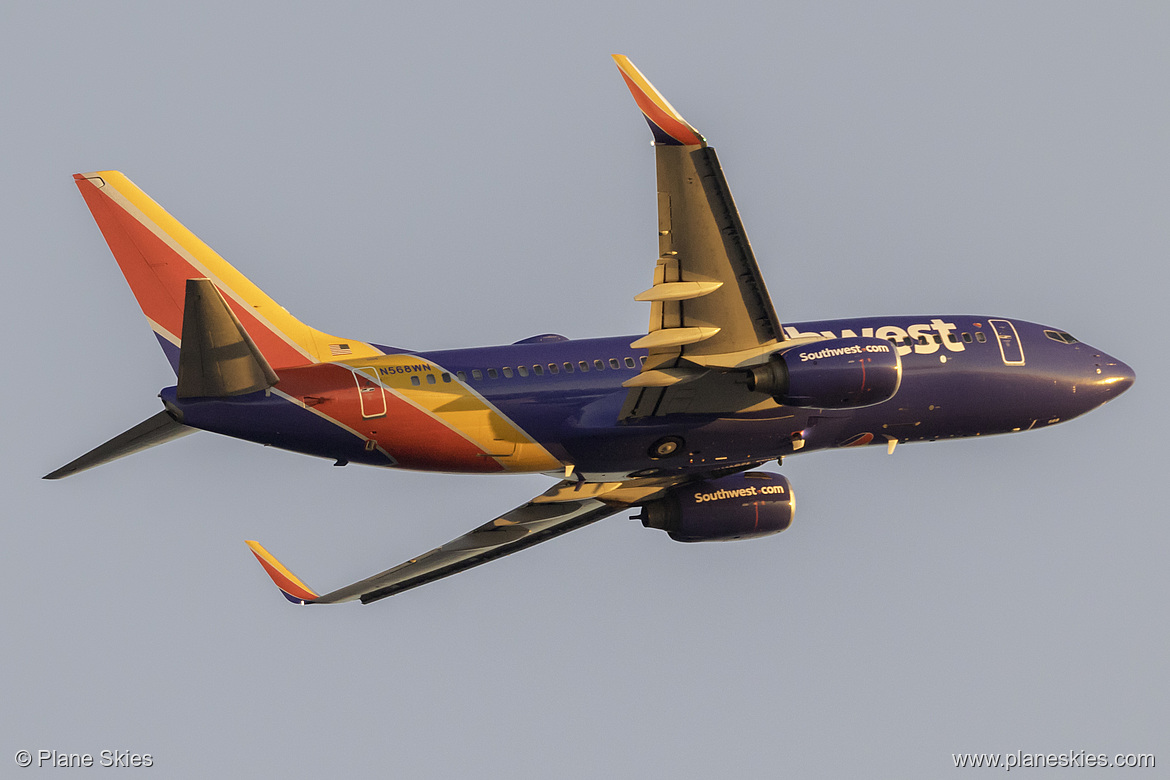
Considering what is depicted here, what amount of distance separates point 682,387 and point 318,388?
7.92 m

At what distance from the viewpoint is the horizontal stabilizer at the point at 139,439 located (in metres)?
31.3

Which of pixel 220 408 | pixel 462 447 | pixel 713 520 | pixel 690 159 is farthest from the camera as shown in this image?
pixel 713 520

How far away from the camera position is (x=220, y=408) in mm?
30531

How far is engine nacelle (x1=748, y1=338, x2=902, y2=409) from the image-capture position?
32.2 m

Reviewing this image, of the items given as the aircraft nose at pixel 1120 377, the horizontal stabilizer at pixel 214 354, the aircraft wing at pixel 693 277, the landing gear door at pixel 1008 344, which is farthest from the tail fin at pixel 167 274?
the aircraft nose at pixel 1120 377

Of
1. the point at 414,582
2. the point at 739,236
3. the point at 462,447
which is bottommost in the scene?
the point at 414,582

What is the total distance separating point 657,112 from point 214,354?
9726 mm

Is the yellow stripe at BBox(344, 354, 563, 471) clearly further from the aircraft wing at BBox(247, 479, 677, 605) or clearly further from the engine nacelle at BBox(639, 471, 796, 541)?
the engine nacelle at BBox(639, 471, 796, 541)

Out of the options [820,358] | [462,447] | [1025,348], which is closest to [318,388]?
[462,447]

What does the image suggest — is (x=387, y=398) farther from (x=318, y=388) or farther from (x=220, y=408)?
(x=220, y=408)

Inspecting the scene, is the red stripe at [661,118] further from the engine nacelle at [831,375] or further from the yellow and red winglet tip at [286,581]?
the yellow and red winglet tip at [286,581]

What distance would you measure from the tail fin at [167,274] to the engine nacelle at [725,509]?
915 centimetres

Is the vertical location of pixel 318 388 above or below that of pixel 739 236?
below

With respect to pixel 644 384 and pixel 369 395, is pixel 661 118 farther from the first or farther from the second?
pixel 369 395
